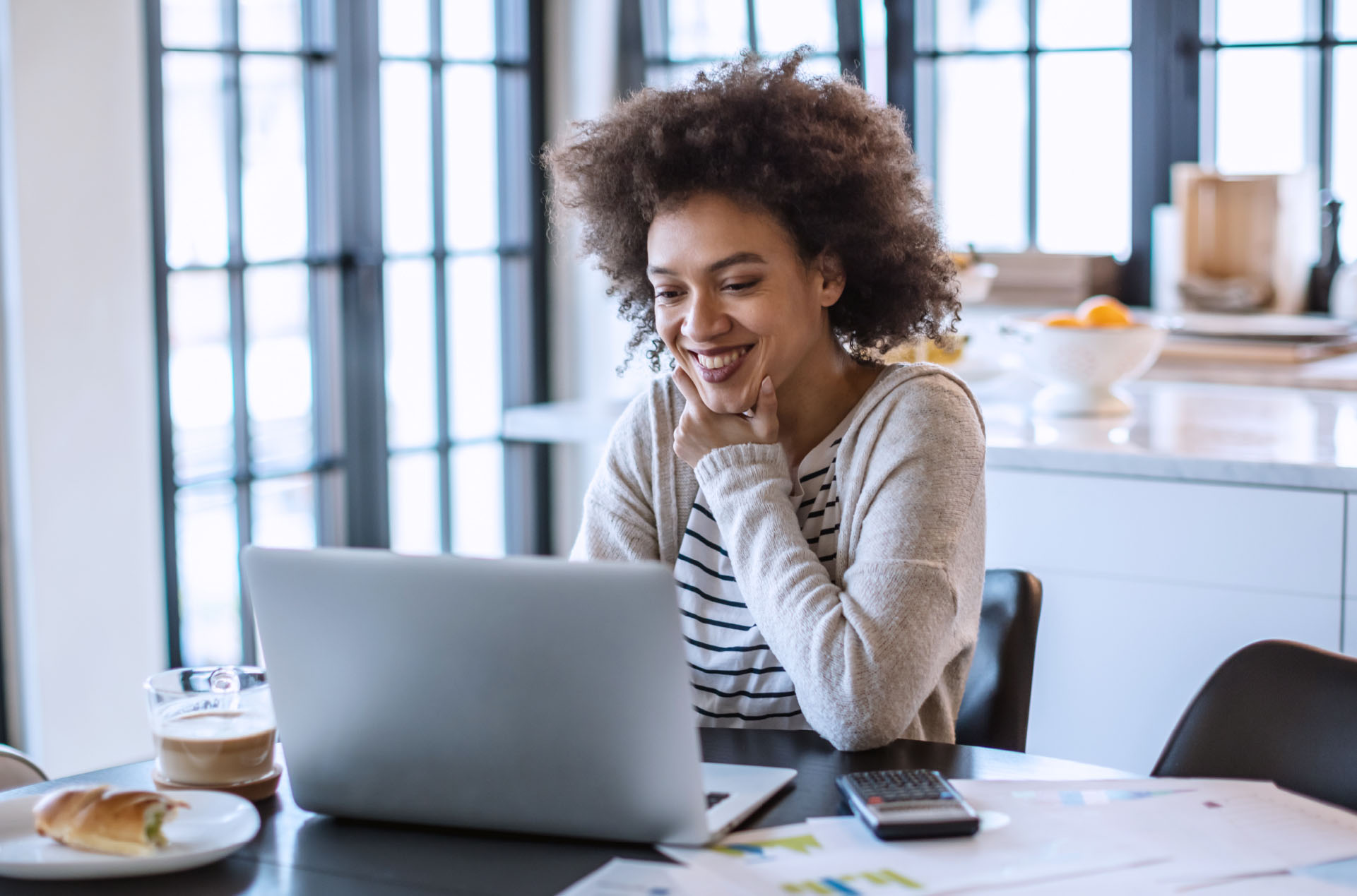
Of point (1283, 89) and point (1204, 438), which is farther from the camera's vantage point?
point (1283, 89)

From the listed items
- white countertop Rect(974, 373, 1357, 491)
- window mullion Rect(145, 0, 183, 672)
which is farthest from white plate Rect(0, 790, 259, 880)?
window mullion Rect(145, 0, 183, 672)

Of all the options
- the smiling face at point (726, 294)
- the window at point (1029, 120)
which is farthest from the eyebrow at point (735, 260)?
the window at point (1029, 120)

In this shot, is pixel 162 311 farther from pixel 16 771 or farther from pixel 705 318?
pixel 705 318

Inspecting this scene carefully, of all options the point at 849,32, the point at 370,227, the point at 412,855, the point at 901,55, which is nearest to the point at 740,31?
the point at 849,32

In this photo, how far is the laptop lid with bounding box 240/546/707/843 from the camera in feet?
3.35

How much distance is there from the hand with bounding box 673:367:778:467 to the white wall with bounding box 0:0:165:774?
171 centimetres

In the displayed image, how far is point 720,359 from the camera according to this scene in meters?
1.65

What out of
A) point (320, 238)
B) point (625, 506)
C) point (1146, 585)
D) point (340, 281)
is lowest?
point (1146, 585)

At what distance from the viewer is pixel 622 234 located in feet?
5.87

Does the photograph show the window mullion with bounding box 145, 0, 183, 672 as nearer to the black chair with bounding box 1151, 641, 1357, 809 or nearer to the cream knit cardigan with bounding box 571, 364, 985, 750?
the cream knit cardigan with bounding box 571, 364, 985, 750

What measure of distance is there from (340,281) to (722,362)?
7.62 feet

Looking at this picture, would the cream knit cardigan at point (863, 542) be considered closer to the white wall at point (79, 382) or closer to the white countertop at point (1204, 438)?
the white countertop at point (1204, 438)

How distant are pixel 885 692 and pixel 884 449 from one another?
0.29 m

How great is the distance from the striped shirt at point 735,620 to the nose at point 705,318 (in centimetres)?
17
